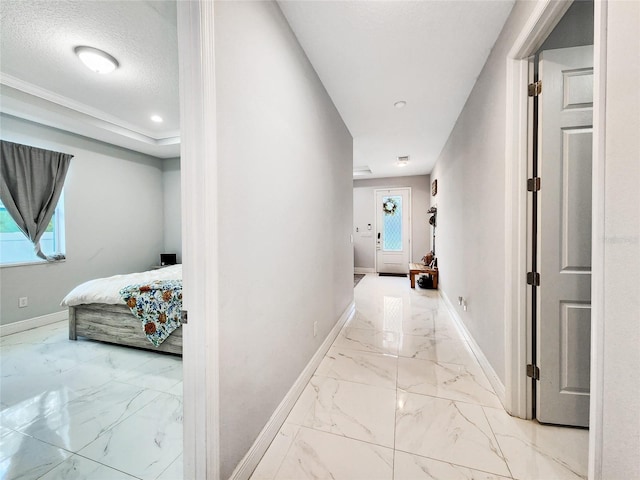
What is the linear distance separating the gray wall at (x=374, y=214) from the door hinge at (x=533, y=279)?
5.04 metres

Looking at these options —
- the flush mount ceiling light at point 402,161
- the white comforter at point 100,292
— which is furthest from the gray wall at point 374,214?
the white comforter at point 100,292

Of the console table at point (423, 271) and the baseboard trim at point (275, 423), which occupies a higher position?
the console table at point (423, 271)

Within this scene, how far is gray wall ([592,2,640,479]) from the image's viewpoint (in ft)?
2.30

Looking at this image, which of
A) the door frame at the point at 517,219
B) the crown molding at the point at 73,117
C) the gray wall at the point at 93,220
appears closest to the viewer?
the door frame at the point at 517,219

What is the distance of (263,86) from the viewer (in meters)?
1.41

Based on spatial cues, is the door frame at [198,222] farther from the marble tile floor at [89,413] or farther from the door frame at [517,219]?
the door frame at [517,219]

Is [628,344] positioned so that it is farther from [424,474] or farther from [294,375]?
[294,375]

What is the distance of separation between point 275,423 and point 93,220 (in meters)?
4.41

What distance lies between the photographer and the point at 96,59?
224cm

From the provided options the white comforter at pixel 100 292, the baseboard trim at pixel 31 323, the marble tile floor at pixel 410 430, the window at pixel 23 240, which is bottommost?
the marble tile floor at pixel 410 430

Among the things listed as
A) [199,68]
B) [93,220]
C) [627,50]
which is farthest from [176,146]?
[627,50]

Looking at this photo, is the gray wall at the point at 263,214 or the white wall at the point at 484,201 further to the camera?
the white wall at the point at 484,201

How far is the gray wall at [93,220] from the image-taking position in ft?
10.8

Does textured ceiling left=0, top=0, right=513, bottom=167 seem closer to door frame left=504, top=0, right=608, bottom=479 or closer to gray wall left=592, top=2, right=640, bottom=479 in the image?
door frame left=504, top=0, right=608, bottom=479
